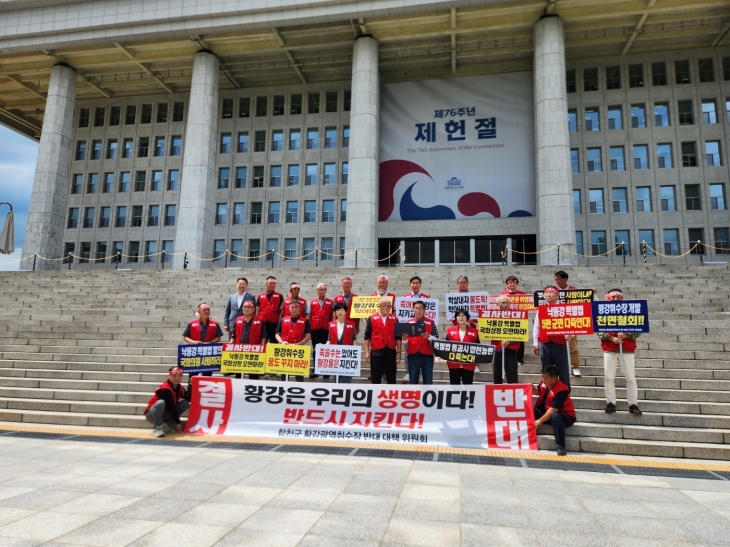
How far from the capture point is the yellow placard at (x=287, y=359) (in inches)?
377

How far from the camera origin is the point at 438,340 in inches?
356

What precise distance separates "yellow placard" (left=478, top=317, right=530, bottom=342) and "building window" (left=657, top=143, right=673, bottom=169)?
30.9m

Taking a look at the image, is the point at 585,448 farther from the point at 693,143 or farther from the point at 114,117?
the point at 114,117

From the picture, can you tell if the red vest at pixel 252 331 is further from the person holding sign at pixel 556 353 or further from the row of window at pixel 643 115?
the row of window at pixel 643 115

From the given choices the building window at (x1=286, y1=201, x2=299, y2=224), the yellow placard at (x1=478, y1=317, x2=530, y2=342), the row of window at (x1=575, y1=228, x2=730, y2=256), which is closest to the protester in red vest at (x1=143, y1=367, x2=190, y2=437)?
the yellow placard at (x1=478, y1=317, x2=530, y2=342)

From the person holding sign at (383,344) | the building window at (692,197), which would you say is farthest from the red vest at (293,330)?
the building window at (692,197)

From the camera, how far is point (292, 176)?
38656mm

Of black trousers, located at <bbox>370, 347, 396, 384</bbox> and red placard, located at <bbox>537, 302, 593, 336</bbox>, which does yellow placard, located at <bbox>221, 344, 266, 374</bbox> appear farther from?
red placard, located at <bbox>537, 302, 593, 336</bbox>

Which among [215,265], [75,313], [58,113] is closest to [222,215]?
[215,265]

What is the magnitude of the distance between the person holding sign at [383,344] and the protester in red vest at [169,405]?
3656 mm

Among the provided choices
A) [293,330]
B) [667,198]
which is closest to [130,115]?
[293,330]

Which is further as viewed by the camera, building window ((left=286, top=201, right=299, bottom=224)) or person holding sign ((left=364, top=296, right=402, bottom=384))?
building window ((left=286, top=201, right=299, bottom=224))

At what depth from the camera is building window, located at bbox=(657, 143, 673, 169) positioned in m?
33.7

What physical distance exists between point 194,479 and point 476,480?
365cm
